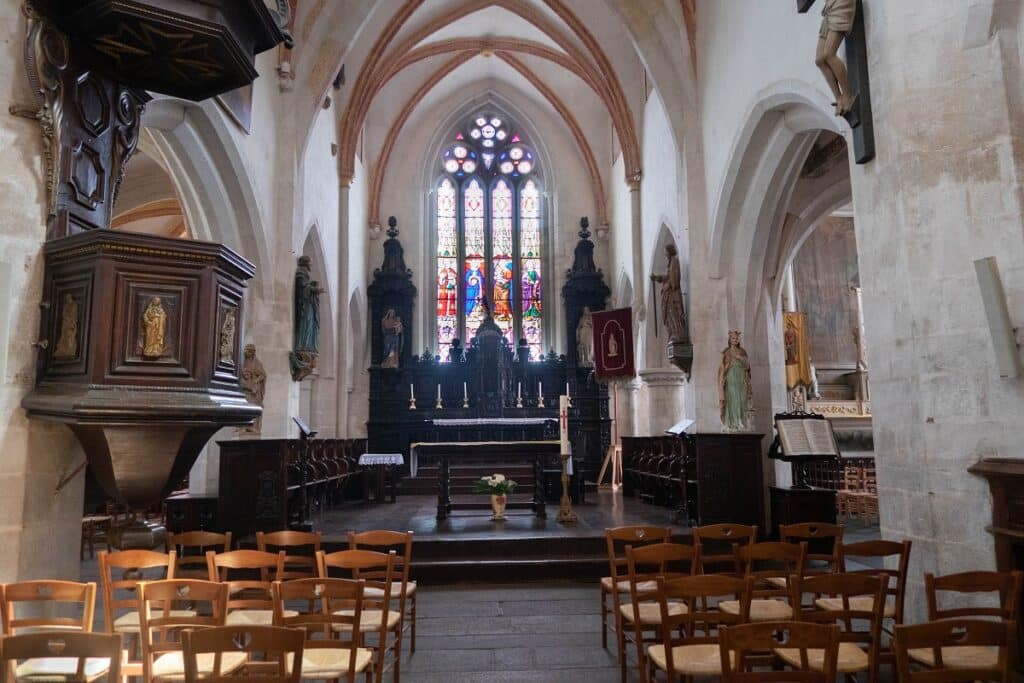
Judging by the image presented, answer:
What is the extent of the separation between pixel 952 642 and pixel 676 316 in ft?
30.7

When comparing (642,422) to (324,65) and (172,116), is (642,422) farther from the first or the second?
(172,116)

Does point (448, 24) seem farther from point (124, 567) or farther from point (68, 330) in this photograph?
point (124, 567)

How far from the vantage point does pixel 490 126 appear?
2109 centimetres

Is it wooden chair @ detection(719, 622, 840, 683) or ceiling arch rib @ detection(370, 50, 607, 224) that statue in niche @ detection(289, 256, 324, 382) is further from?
wooden chair @ detection(719, 622, 840, 683)

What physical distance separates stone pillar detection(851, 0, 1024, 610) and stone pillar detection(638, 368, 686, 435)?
30.0 feet

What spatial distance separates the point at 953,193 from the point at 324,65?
9822 millimetres

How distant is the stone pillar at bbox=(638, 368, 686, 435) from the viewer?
49.1 feet

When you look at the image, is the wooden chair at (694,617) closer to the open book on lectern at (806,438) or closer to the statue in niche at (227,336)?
the statue in niche at (227,336)

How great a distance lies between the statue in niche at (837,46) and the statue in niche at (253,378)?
795cm

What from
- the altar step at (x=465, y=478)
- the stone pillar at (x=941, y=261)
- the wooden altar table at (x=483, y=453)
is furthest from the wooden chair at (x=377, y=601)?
the altar step at (x=465, y=478)

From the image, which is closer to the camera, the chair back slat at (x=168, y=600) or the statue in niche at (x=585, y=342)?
the chair back slat at (x=168, y=600)

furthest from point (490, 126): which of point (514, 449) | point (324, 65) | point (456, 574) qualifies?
point (456, 574)

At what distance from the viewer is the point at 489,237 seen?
20672 mm

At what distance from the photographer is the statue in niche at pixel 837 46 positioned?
5.96 metres
